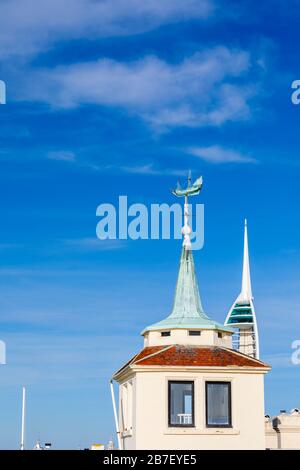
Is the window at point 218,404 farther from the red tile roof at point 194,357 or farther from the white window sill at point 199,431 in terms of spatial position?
the red tile roof at point 194,357

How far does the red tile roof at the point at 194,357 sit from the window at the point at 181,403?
1.00 metres

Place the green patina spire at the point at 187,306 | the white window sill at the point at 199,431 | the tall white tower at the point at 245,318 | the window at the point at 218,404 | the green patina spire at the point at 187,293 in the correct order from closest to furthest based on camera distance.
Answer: the white window sill at the point at 199,431
the window at the point at 218,404
the green patina spire at the point at 187,306
the green patina spire at the point at 187,293
the tall white tower at the point at 245,318

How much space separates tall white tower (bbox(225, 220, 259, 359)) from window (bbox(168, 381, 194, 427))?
14012 cm

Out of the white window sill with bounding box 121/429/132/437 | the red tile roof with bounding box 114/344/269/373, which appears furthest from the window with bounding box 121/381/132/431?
the red tile roof with bounding box 114/344/269/373

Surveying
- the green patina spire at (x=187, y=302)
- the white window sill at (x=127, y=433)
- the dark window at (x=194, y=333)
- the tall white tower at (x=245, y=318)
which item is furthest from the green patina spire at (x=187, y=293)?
the tall white tower at (x=245, y=318)

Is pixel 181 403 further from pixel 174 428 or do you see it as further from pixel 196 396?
pixel 174 428

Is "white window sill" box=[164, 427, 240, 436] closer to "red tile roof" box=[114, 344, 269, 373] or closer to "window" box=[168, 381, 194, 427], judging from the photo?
"window" box=[168, 381, 194, 427]

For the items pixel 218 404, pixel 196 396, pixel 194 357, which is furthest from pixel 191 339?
pixel 218 404

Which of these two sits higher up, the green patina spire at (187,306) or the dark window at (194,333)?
the green patina spire at (187,306)

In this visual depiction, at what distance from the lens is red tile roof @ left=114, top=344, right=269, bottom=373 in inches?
1667

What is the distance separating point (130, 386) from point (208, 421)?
4377mm

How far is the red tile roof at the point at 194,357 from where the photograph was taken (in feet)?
139

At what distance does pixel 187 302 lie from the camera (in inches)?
1827
